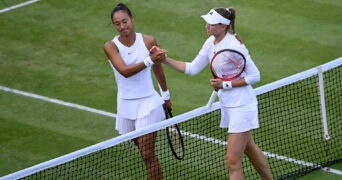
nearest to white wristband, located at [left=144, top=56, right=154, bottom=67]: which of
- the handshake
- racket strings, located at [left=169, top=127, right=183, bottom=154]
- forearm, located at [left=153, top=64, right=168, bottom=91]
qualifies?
the handshake

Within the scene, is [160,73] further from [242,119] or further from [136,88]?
[242,119]

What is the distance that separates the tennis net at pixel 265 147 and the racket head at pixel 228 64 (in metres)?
0.70

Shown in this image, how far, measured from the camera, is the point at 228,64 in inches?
408

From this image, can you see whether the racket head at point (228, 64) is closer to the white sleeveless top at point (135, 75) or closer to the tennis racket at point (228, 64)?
the tennis racket at point (228, 64)

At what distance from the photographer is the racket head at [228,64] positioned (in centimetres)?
1030

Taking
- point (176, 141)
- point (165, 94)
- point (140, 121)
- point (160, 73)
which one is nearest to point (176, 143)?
point (176, 141)

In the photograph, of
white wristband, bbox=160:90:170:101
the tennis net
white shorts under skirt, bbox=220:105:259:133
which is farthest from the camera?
the tennis net

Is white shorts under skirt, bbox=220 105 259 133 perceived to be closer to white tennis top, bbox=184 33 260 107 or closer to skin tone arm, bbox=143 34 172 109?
white tennis top, bbox=184 33 260 107

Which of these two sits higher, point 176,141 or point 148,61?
point 148,61

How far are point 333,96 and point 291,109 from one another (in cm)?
74

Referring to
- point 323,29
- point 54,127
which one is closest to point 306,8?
point 323,29

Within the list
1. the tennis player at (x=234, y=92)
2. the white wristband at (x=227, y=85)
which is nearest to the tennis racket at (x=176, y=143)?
the tennis player at (x=234, y=92)

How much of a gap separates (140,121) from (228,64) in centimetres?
124

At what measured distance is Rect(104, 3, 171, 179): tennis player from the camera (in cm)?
1066
